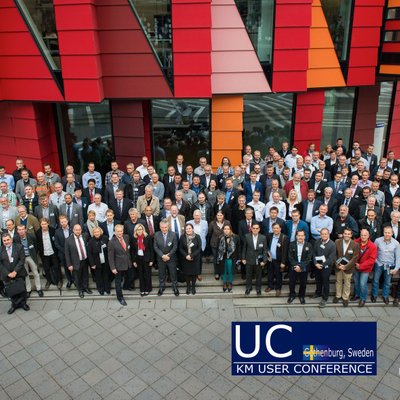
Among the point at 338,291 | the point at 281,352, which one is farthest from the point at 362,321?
the point at 281,352

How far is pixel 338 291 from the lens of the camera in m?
10.1

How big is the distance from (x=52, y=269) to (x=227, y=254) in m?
4.30

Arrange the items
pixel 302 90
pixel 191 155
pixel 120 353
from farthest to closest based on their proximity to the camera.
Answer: pixel 191 155 → pixel 302 90 → pixel 120 353

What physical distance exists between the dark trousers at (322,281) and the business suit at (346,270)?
0.85 ft

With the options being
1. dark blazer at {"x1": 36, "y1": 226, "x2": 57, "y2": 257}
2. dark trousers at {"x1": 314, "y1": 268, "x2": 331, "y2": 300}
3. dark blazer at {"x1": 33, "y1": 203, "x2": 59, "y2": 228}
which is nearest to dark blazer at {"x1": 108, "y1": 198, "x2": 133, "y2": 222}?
dark blazer at {"x1": 33, "y1": 203, "x2": 59, "y2": 228}

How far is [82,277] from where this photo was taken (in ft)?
34.8

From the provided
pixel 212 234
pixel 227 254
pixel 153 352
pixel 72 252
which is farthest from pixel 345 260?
pixel 72 252

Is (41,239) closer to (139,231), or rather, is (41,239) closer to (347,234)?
(139,231)

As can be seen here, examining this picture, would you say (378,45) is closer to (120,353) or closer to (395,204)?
(395,204)

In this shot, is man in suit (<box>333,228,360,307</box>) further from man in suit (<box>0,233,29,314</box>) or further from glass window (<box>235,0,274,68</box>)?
man in suit (<box>0,233,29,314</box>)

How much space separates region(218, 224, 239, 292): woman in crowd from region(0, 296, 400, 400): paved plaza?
50 centimetres

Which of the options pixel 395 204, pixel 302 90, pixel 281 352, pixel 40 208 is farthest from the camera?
pixel 302 90

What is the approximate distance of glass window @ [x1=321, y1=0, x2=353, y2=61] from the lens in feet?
45.8

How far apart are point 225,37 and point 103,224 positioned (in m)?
6.92
